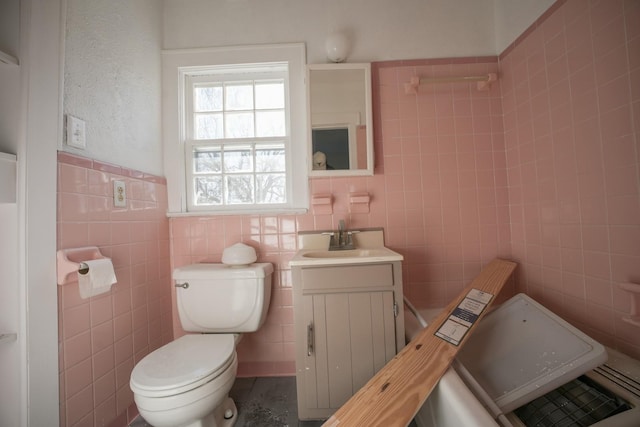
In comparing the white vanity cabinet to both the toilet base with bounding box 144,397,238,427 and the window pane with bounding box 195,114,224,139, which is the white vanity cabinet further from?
the window pane with bounding box 195,114,224,139

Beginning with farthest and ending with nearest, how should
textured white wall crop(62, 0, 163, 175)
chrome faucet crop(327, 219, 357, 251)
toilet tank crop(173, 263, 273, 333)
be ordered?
chrome faucet crop(327, 219, 357, 251)
toilet tank crop(173, 263, 273, 333)
textured white wall crop(62, 0, 163, 175)

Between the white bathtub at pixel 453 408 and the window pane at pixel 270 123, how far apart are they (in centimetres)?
160

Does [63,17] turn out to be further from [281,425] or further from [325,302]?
[281,425]

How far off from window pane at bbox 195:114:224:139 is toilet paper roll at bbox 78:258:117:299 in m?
1.01

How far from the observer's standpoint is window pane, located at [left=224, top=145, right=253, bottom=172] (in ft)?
5.58

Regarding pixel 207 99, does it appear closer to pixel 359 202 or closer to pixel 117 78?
pixel 117 78

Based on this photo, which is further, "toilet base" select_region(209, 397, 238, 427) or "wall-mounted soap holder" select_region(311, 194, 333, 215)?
"wall-mounted soap holder" select_region(311, 194, 333, 215)

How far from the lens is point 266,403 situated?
4.39 ft

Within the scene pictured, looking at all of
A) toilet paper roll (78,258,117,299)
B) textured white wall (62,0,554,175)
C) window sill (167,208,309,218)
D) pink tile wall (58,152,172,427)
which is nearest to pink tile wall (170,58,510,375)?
window sill (167,208,309,218)

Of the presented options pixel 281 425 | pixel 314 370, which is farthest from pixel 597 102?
pixel 281 425

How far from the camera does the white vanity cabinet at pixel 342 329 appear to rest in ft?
3.68

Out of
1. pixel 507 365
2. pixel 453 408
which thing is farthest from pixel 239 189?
pixel 507 365

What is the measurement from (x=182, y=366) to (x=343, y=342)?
2.26ft

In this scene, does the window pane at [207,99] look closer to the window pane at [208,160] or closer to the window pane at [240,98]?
the window pane at [240,98]
